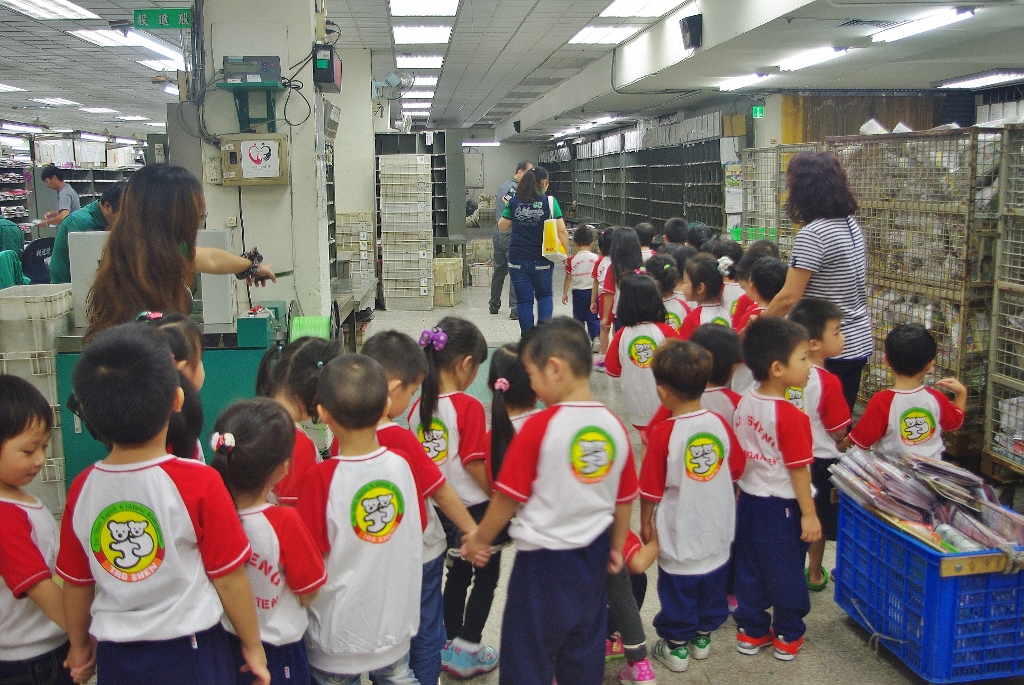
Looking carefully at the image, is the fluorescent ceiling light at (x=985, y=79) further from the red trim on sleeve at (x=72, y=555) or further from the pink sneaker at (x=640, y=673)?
the red trim on sleeve at (x=72, y=555)

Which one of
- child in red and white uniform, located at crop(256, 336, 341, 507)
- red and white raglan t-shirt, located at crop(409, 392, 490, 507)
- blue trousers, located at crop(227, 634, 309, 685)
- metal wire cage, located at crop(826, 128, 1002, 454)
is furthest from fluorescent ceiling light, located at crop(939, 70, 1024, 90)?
blue trousers, located at crop(227, 634, 309, 685)

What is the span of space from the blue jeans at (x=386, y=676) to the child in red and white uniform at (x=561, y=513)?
248 millimetres

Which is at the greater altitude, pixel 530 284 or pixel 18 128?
pixel 18 128

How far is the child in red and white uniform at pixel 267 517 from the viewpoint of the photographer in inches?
68.8

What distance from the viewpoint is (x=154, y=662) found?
5.41ft

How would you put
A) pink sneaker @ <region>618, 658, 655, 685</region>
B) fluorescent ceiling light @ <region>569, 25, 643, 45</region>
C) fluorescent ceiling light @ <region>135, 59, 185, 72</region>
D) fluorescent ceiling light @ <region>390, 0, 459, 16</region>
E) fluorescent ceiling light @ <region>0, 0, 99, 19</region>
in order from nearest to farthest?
pink sneaker @ <region>618, 658, 655, 685</region>, fluorescent ceiling light @ <region>0, 0, 99, 19</region>, fluorescent ceiling light @ <region>390, 0, 459, 16</region>, fluorescent ceiling light @ <region>569, 25, 643, 45</region>, fluorescent ceiling light @ <region>135, 59, 185, 72</region>

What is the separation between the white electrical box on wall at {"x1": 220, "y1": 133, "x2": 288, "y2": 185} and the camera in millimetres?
5121

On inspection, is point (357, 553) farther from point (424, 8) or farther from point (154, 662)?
point (424, 8)

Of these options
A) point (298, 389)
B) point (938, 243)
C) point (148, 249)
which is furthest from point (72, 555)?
point (938, 243)

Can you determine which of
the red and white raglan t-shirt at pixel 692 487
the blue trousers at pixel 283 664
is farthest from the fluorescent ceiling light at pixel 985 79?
the blue trousers at pixel 283 664

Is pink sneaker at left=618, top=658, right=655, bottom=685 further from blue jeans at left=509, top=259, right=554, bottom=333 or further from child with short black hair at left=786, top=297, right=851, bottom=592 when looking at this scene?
blue jeans at left=509, top=259, right=554, bottom=333

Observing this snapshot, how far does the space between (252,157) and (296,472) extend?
347 centimetres

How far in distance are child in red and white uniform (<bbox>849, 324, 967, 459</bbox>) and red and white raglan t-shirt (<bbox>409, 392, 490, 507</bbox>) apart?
149 cm

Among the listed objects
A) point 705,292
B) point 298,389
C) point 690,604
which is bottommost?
point 690,604
